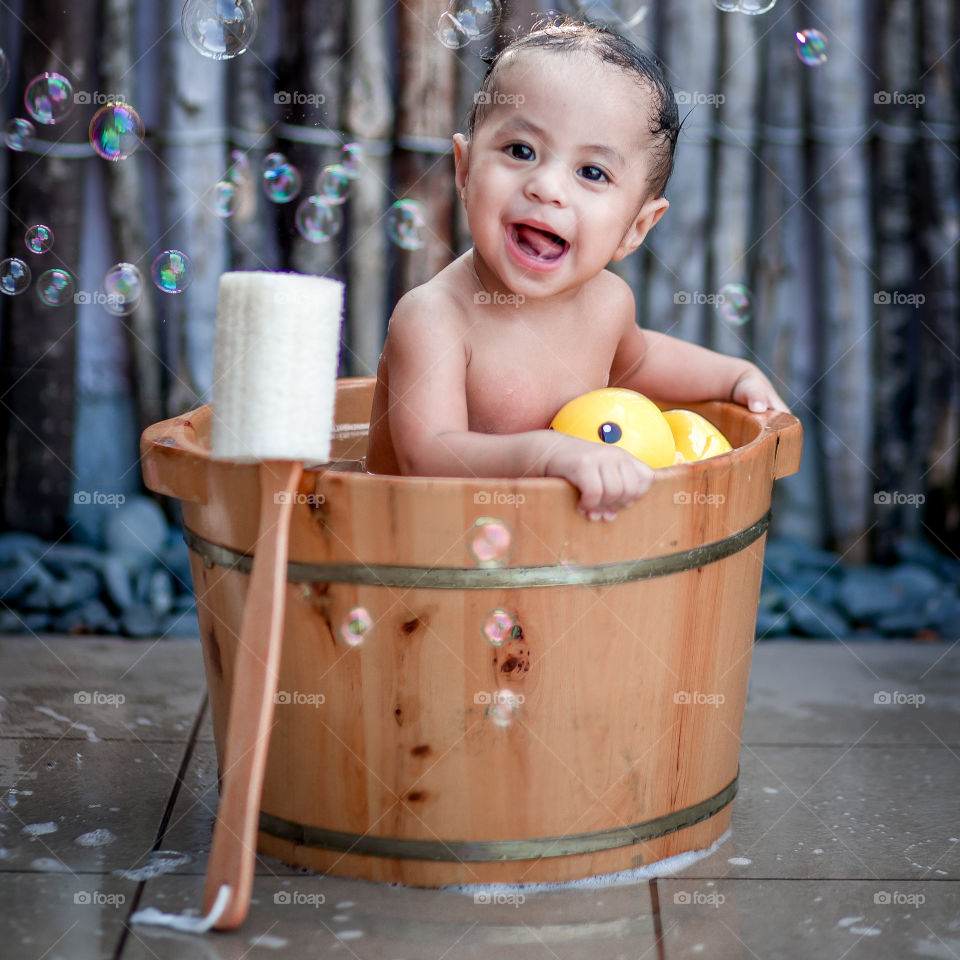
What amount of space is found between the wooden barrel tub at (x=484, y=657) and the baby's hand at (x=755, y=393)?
26 centimetres

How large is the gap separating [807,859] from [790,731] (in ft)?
1.71

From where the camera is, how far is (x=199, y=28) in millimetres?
2236

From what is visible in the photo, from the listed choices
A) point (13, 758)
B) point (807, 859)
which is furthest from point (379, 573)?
point (13, 758)

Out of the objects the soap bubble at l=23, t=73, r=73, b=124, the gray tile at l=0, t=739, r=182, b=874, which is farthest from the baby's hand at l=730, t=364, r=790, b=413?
the soap bubble at l=23, t=73, r=73, b=124

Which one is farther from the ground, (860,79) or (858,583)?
(860,79)

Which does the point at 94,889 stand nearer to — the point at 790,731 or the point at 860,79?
the point at 790,731

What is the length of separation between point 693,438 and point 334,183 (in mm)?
1141

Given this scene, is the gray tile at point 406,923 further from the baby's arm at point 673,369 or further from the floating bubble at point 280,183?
the floating bubble at point 280,183

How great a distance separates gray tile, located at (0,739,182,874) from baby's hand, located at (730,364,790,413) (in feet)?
3.68

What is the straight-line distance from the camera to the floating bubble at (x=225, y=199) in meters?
2.86

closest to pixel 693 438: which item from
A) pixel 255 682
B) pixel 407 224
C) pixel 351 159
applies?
pixel 255 682

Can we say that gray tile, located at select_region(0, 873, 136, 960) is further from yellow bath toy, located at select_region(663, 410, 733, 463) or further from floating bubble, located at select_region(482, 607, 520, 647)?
yellow bath toy, located at select_region(663, 410, 733, 463)

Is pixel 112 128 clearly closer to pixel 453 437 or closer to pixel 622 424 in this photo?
pixel 453 437

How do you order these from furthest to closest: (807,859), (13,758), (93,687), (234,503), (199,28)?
(93,687) < (199,28) < (13,758) < (807,859) < (234,503)
